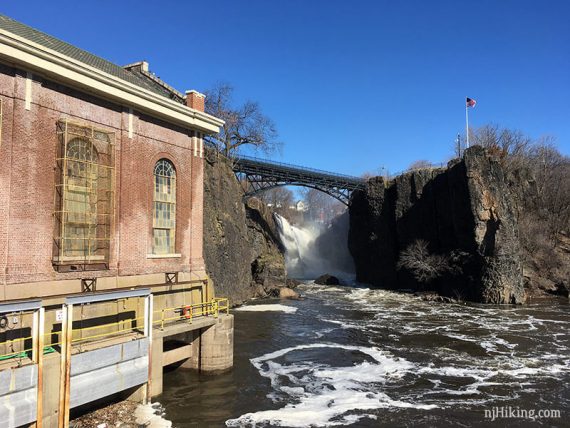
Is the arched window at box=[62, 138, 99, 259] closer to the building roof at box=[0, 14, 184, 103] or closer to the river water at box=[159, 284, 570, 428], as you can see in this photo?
the building roof at box=[0, 14, 184, 103]

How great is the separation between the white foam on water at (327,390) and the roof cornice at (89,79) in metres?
10.6

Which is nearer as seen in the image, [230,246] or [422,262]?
[230,246]

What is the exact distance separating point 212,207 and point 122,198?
Answer: 17354 millimetres

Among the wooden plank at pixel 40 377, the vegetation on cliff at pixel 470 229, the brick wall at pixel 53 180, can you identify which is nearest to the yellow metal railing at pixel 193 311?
the brick wall at pixel 53 180

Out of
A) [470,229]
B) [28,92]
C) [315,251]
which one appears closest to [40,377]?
[28,92]

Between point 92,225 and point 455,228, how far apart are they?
114 feet

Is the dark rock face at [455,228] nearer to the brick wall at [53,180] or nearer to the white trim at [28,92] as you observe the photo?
the brick wall at [53,180]

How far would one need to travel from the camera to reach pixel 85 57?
1792 cm

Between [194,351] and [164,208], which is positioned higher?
[164,208]

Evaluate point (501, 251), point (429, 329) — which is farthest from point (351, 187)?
point (429, 329)

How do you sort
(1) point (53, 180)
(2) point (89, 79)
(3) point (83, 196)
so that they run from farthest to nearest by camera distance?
1. (3) point (83, 196)
2. (2) point (89, 79)
3. (1) point (53, 180)

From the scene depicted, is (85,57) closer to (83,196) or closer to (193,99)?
(193,99)

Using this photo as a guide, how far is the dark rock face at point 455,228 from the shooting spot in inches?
1464

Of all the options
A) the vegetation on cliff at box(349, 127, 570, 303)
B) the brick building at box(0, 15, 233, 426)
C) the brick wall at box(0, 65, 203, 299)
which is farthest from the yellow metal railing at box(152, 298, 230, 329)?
the vegetation on cliff at box(349, 127, 570, 303)
